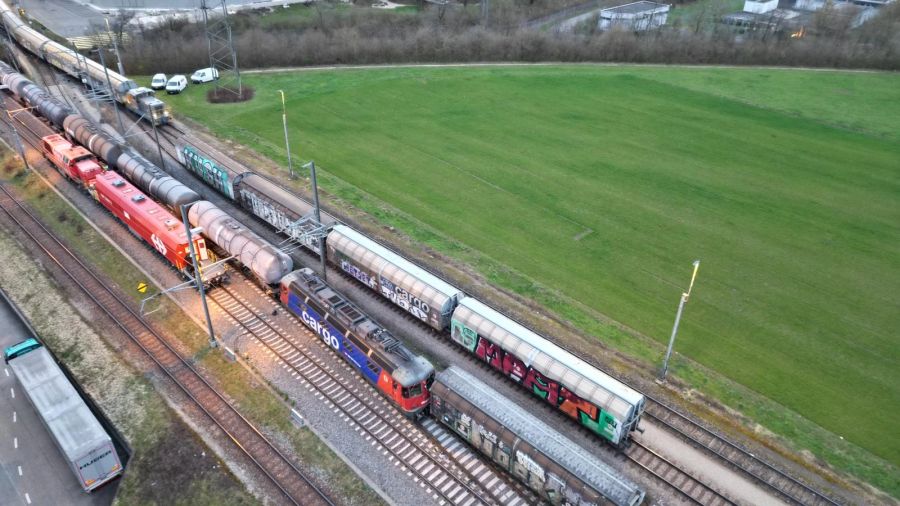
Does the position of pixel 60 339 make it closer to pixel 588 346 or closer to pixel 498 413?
pixel 498 413

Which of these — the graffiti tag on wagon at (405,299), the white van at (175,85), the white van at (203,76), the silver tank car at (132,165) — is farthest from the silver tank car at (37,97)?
the graffiti tag on wagon at (405,299)

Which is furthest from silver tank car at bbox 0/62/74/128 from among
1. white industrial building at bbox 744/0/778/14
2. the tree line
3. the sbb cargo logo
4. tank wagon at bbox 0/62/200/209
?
white industrial building at bbox 744/0/778/14

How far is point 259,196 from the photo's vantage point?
50.3 meters

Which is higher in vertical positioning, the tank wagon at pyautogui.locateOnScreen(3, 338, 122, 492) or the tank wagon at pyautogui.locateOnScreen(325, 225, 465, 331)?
the tank wagon at pyautogui.locateOnScreen(325, 225, 465, 331)

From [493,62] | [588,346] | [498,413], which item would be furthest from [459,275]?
[493,62]

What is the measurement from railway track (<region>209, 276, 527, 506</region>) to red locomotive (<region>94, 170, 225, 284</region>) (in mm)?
2943

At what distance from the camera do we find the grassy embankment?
29969mm

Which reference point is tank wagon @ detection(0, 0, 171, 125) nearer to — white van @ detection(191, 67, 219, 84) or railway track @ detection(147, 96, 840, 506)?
white van @ detection(191, 67, 219, 84)

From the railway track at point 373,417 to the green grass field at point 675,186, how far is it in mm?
17321

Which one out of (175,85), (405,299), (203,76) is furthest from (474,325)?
(203,76)

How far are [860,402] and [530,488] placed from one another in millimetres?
22473

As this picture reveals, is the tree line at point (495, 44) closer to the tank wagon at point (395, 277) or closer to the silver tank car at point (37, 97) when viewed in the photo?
the silver tank car at point (37, 97)

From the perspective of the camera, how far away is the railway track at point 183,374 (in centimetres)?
3053

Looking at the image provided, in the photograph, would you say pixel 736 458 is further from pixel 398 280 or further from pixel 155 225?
pixel 155 225
